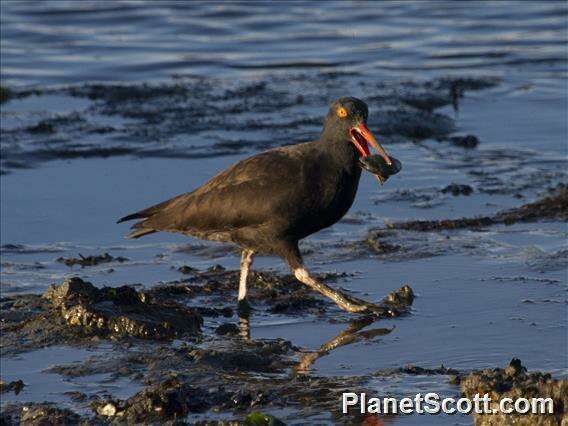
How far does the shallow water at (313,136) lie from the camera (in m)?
8.27

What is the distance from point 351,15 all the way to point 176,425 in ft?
48.2

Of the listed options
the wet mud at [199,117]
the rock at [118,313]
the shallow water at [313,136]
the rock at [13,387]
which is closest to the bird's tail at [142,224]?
the shallow water at [313,136]

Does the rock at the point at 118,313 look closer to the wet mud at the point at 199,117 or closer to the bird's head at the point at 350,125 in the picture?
the bird's head at the point at 350,125

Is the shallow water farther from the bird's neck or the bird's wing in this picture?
the bird's neck

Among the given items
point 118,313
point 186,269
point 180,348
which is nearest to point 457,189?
point 186,269

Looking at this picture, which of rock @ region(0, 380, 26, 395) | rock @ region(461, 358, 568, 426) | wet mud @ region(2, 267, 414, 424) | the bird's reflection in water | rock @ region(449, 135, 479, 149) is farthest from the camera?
rock @ region(449, 135, 479, 149)

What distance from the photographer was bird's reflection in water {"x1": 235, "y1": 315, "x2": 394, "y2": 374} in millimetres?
7613

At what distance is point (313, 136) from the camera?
1381 centimetres

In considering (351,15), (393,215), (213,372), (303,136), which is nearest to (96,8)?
(351,15)

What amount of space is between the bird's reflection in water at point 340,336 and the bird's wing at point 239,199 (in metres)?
0.67

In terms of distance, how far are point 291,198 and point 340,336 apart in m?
0.91

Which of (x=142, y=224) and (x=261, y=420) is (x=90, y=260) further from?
(x=261, y=420)

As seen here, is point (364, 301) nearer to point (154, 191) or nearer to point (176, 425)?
point (176, 425)

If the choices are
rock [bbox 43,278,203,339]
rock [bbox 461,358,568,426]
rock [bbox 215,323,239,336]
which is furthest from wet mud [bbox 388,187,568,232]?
rock [bbox 461,358,568,426]
